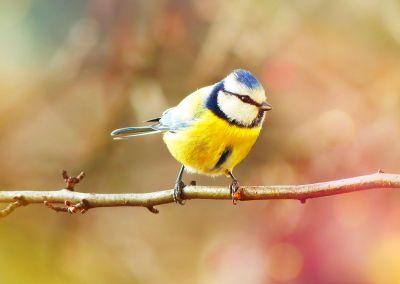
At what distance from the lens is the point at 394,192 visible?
1.06 meters

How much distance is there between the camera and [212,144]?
777mm

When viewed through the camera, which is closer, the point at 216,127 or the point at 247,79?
the point at 247,79

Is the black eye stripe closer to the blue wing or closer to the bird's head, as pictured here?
the bird's head

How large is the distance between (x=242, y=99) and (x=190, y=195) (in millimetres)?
124

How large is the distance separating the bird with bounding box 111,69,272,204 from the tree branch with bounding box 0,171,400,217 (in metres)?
0.03

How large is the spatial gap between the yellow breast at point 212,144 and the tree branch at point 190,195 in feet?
0.34

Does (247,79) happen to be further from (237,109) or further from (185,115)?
(185,115)

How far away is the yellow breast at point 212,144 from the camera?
0.75 m

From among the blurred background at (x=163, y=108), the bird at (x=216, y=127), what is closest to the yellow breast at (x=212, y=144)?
the bird at (x=216, y=127)

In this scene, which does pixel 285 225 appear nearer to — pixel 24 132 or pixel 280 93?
pixel 280 93

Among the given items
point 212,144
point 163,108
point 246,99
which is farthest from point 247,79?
point 163,108

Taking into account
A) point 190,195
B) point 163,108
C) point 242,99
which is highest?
point 163,108

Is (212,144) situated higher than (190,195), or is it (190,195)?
(212,144)

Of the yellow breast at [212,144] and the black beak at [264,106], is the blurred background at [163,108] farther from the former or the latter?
the black beak at [264,106]
